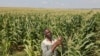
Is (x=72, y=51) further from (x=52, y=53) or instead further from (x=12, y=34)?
(x=12, y=34)

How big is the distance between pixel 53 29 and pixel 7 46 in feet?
5.92

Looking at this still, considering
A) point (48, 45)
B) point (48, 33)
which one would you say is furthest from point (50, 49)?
point (48, 33)

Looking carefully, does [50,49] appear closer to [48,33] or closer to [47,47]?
[47,47]

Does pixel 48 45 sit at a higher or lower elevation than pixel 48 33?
lower

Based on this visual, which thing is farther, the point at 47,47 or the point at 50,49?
the point at 47,47

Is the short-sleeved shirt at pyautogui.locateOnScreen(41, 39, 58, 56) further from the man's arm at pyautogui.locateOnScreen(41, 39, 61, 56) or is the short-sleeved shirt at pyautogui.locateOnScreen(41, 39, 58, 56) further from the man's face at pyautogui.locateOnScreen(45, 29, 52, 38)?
the man's face at pyautogui.locateOnScreen(45, 29, 52, 38)

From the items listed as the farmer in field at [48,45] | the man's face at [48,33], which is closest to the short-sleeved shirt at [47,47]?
the farmer in field at [48,45]

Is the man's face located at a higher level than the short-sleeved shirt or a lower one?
higher

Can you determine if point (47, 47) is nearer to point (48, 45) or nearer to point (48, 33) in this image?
point (48, 45)

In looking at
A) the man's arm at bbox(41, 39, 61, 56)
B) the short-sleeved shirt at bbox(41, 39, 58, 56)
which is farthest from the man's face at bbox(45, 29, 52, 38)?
the man's arm at bbox(41, 39, 61, 56)

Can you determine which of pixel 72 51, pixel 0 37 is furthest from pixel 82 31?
pixel 0 37

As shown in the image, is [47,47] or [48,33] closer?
[48,33]

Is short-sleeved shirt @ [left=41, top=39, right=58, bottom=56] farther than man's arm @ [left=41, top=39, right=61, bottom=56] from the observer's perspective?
Yes

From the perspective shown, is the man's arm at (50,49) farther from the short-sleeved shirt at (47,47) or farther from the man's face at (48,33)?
the man's face at (48,33)
